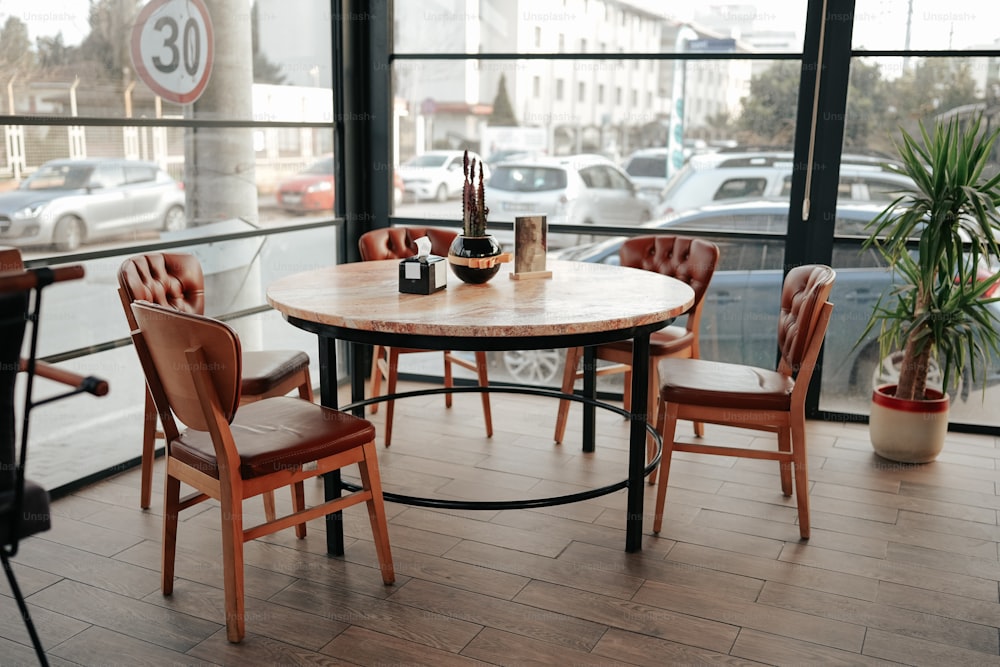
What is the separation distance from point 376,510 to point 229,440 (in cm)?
53

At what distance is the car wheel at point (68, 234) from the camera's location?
330 centimetres

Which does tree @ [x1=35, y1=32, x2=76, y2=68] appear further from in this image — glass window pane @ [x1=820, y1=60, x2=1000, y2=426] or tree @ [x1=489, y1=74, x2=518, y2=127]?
glass window pane @ [x1=820, y1=60, x2=1000, y2=426]

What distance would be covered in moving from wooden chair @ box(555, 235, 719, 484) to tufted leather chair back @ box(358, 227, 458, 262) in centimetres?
78

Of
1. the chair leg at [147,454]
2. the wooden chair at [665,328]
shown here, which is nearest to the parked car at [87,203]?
the chair leg at [147,454]

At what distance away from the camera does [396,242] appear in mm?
4172

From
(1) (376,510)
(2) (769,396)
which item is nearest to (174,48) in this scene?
(1) (376,510)

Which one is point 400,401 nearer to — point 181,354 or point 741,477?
point 741,477

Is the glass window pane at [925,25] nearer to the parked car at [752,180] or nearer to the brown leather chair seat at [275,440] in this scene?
the parked car at [752,180]

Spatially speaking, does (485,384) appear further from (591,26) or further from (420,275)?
(591,26)

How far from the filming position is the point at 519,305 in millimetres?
2850

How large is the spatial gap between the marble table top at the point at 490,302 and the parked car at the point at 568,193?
1.18 m

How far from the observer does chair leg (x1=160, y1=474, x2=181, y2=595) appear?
8.67ft

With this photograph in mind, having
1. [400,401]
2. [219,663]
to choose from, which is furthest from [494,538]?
[400,401]

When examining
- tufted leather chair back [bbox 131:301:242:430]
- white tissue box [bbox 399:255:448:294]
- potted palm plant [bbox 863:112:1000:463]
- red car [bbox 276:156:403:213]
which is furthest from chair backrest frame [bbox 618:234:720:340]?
tufted leather chair back [bbox 131:301:242:430]
